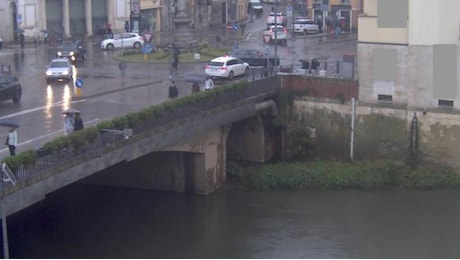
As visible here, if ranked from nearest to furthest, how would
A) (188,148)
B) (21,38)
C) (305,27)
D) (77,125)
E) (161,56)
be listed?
(77,125) → (188,148) → (161,56) → (21,38) → (305,27)

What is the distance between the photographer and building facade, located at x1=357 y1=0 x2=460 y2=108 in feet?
126

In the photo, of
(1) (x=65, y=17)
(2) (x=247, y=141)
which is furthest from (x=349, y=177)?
(1) (x=65, y=17)

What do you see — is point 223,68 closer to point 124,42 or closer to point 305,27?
point 124,42

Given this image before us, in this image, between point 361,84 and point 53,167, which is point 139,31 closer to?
point 361,84

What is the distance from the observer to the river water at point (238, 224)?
3077 centimetres

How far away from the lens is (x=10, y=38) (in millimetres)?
61688

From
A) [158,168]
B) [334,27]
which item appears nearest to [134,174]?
[158,168]

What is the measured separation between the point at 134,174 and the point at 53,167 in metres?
9.97

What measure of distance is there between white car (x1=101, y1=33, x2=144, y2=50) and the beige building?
43.9 feet

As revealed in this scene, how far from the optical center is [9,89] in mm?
38281

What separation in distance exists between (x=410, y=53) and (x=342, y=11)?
2994 centimetres

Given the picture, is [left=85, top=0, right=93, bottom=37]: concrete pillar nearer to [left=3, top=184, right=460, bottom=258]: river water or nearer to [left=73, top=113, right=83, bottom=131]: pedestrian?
[left=3, top=184, right=460, bottom=258]: river water

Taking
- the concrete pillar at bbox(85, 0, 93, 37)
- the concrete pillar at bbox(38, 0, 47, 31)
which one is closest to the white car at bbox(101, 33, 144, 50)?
the concrete pillar at bbox(38, 0, 47, 31)

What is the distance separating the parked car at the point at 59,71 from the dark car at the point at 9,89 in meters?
4.64
